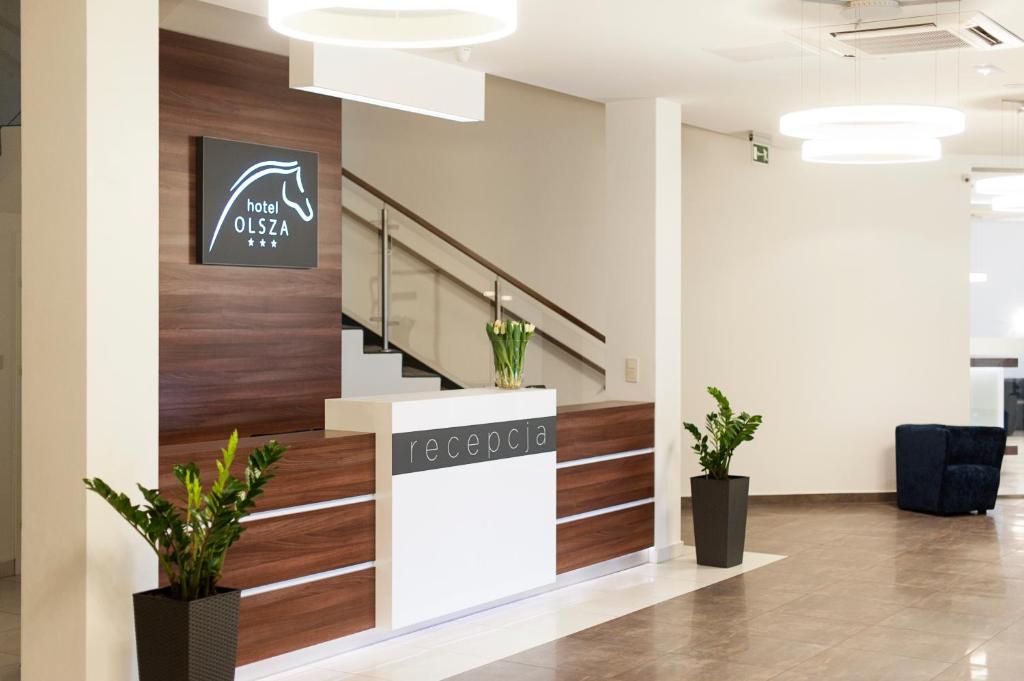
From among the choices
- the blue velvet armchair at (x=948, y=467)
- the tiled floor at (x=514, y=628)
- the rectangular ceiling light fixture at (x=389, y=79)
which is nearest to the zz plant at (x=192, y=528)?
the tiled floor at (x=514, y=628)

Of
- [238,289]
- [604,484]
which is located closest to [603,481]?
[604,484]

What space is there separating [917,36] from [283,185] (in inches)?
142

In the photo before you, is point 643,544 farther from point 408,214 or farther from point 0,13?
point 0,13

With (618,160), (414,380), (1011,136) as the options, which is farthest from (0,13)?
(1011,136)

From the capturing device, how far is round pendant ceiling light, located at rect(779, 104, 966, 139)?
6.18 m

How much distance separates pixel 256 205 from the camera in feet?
22.4

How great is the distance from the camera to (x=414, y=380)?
8484 mm

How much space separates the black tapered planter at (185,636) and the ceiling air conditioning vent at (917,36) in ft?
13.5

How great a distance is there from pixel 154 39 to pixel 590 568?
419cm

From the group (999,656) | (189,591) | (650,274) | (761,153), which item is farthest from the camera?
(761,153)

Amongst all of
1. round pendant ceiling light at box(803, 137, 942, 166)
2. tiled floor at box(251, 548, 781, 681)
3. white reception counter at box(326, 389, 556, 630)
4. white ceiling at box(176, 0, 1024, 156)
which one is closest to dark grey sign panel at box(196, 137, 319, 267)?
white ceiling at box(176, 0, 1024, 156)

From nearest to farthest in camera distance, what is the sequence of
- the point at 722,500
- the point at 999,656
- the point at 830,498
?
the point at 999,656 < the point at 722,500 < the point at 830,498

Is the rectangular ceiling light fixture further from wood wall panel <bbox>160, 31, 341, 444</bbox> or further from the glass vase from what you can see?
the glass vase

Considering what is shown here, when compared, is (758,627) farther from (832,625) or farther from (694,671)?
(694,671)
